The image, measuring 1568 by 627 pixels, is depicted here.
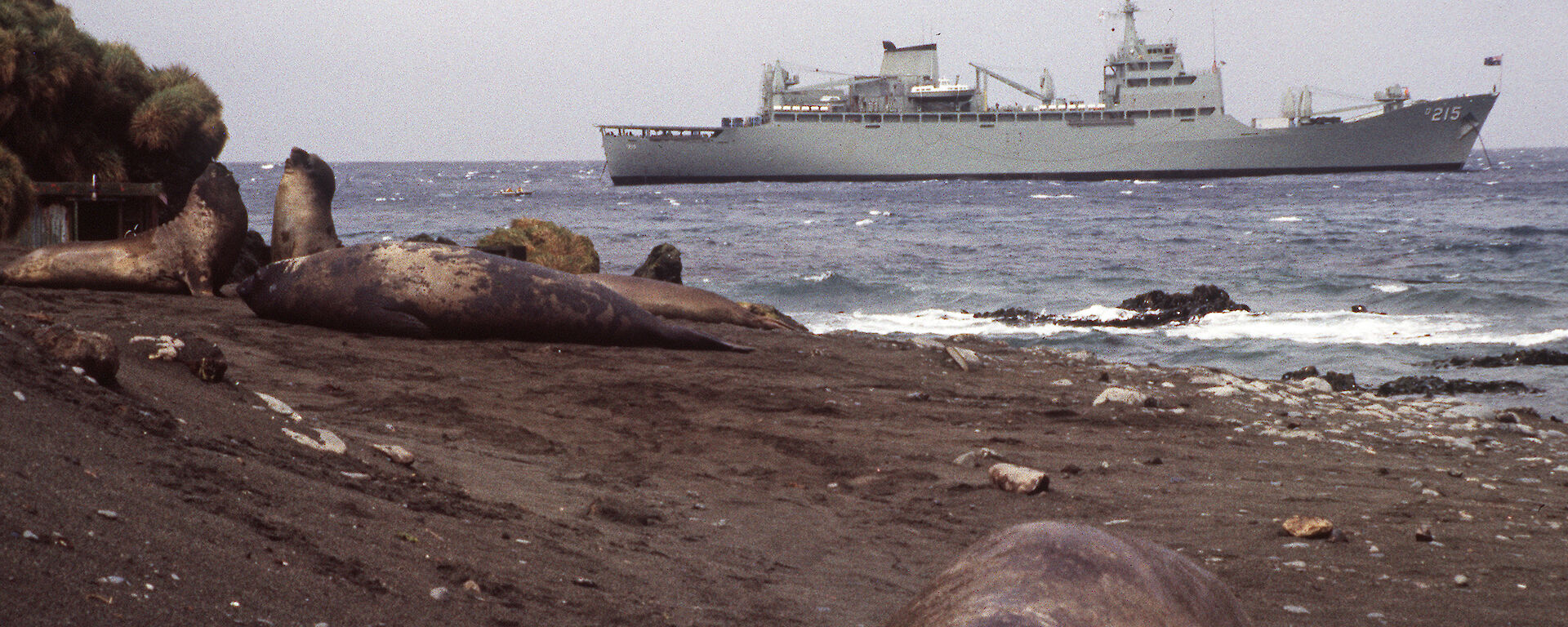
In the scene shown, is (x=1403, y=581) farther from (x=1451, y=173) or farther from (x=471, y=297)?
(x=1451, y=173)

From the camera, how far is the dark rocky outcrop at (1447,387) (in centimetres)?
830

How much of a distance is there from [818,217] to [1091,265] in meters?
15.6

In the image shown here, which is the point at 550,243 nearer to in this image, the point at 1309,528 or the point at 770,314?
the point at 770,314

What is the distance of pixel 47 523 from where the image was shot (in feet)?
5.93

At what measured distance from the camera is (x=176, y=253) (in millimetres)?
6297

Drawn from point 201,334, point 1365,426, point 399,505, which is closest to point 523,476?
point 399,505

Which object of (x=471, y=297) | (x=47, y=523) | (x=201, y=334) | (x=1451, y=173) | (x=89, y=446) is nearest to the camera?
(x=47, y=523)

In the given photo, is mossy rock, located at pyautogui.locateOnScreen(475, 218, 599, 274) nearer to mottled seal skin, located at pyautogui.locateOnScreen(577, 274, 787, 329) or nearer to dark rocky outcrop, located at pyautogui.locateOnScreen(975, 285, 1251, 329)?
mottled seal skin, located at pyautogui.locateOnScreen(577, 274, 787, 329)

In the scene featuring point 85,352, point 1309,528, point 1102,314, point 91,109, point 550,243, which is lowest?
point 1102,314

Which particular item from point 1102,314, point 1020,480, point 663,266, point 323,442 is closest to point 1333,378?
point 1102,314

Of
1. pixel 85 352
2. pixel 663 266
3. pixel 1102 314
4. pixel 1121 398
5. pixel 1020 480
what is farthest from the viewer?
pixel 1102 314

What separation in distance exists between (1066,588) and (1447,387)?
836cm

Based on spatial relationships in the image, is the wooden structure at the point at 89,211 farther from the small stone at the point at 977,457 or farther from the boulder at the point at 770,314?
the small stone at the point at 977,457

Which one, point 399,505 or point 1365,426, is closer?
point 399,505
